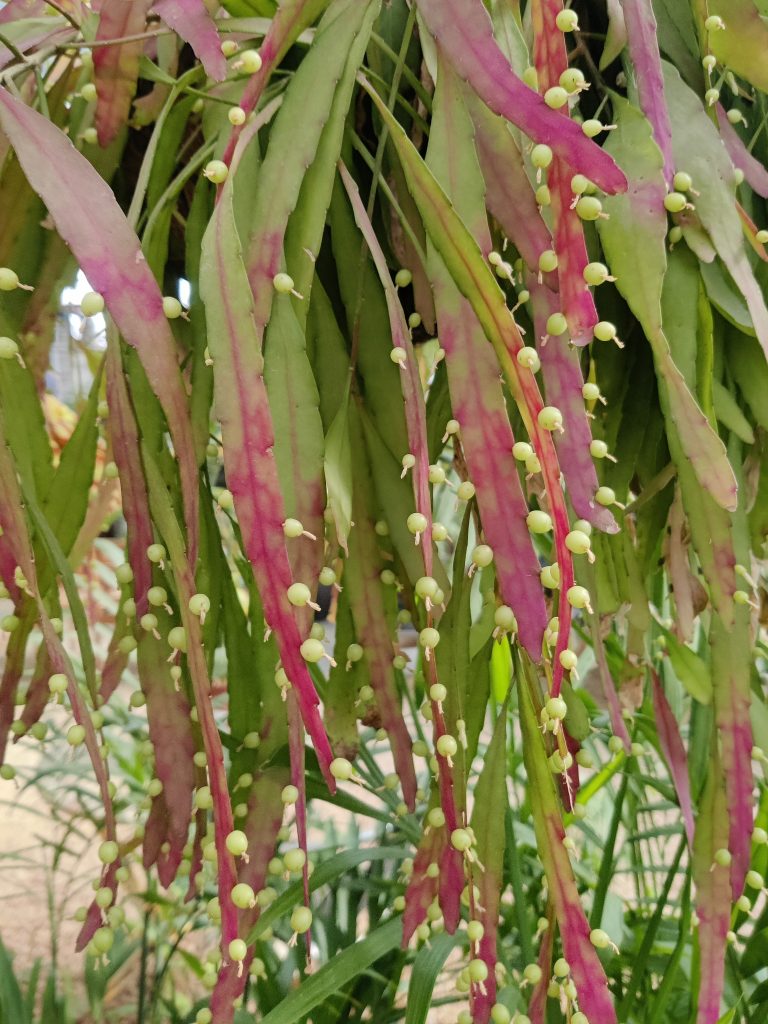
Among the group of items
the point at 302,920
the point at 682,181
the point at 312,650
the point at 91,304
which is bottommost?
the point at 302,920

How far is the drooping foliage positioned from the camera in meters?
0.26

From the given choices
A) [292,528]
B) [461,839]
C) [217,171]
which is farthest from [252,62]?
[461,839]

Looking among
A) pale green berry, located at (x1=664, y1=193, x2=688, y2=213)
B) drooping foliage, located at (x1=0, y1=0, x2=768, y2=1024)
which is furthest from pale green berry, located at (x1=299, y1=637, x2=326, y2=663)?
pale green berry, located at (x1=664, y1=193, x2=688, y2=213)

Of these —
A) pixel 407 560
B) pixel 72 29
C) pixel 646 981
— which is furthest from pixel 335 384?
pixel 646 981

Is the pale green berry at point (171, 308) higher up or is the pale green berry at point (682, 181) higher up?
the pale green berry at point (682, 181)

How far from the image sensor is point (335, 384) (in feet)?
1.08

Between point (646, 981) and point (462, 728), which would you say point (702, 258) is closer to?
point (462, 728)

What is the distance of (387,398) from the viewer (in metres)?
0.33

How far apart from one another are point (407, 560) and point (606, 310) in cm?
16

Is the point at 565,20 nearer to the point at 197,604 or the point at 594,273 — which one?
the point at 594,273

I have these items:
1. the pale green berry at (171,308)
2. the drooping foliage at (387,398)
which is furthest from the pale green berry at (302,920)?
the pale green berry at (171,308)

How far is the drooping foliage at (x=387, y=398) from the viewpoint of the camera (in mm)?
260

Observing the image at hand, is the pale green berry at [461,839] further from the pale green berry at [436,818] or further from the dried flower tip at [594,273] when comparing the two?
the dried flower tip at [594,273]

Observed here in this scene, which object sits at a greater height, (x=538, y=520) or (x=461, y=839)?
(x=538, y=520)
